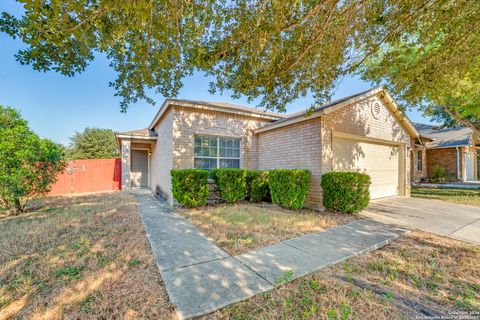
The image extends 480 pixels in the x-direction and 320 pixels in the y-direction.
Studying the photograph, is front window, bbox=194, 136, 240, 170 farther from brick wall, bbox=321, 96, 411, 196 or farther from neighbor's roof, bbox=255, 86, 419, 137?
brick wall, bbox=321, 96, 411, 196

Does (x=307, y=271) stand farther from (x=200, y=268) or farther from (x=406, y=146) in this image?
(x=406, y=146)

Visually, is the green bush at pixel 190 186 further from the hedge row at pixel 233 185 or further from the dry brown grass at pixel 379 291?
the dry brown grass at pixel 379 291

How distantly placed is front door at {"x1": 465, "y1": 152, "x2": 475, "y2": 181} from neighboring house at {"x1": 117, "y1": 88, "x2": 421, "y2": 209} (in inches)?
471

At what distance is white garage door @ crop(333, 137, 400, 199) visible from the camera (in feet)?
25.1

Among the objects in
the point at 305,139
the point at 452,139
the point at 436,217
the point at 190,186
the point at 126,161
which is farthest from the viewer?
the point at 452,139

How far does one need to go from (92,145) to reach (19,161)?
94.0ft

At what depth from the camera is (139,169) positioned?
628 inches

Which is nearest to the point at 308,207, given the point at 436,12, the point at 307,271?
the point at 307,271

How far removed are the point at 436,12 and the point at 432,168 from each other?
735 inches

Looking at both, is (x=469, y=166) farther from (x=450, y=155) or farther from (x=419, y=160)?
(x=419, y=160)

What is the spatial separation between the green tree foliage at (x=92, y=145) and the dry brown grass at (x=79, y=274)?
29.8 meters

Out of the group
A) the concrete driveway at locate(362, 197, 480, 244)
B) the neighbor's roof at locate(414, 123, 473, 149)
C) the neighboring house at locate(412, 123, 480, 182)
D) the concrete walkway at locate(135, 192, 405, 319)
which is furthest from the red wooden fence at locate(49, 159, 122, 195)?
the neighbor's roof at locate(414, 123, 473, 149)

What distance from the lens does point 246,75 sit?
A: 16.1 ft

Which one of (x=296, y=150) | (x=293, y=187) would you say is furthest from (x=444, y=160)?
(x=293, y=187)
